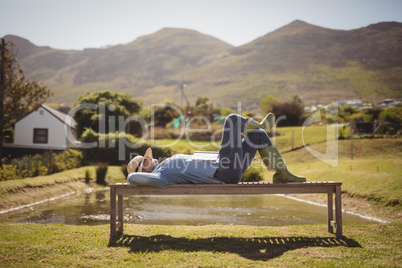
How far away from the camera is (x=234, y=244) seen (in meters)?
6.26

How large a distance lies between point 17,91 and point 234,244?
29.5 meters

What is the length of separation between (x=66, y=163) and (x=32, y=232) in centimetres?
1837

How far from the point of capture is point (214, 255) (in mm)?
5461

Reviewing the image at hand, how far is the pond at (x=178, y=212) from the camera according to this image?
35.8ft

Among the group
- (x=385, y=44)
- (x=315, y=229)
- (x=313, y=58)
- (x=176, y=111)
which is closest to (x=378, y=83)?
(x=385, y=44)

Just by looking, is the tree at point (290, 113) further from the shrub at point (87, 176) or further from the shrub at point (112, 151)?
the shrub at point (87, 176)

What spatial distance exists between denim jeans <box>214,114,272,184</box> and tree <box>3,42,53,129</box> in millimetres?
25958

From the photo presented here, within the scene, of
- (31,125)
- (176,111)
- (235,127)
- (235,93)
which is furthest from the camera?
(235,93)

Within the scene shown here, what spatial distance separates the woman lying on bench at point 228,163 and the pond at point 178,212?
4224 mm

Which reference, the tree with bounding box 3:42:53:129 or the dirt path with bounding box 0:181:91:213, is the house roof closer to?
the tree with bounding box 3:42:53:129

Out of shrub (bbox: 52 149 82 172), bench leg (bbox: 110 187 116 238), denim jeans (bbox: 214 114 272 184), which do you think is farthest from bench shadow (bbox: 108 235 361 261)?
shrub (bbox: 52 149 82 172)

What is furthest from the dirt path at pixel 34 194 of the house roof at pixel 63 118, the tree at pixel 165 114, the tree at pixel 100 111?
the tree at pixel 165 114

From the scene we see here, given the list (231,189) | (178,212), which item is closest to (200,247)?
(231,189)

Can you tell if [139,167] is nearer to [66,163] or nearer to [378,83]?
[66,163]
